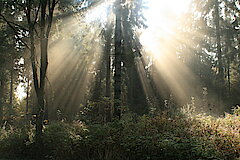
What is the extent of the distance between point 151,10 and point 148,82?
15901 mm

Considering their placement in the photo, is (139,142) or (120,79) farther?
(120,79)

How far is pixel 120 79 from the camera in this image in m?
11.0

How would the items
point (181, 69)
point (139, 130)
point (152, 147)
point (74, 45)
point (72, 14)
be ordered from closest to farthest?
point (152, 147) → point (139, 130) → point (72, 14) → point (74, 45) → point (181, 69)

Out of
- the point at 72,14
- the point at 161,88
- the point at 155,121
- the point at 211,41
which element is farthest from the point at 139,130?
the point at 211,41

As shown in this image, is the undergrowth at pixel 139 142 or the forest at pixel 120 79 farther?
the forest at pixel 120 79

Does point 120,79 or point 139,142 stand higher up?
point 120,79

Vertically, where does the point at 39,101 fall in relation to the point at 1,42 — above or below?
below

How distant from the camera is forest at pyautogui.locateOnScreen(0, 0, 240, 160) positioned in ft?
22.6

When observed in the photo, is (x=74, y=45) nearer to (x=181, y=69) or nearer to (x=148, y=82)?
(x=148, y=82)

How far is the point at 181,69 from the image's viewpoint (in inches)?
1246

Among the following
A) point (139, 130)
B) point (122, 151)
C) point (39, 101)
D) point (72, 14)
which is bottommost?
point (122, 151)

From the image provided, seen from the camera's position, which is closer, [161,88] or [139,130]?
[139,130]

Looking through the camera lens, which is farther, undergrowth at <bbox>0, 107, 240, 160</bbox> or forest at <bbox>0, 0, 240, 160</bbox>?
forest at <bbox>0, 0, 240, 160</bbox>

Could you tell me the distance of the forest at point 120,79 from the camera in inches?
272
